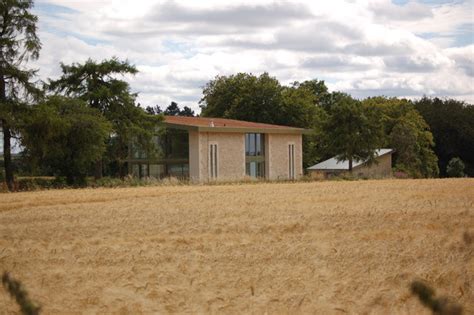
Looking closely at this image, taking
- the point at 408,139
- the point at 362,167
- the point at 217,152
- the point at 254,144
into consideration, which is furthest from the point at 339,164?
the point at 217,152

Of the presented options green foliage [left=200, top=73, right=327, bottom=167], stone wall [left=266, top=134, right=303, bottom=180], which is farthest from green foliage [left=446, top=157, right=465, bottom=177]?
stone wall [left=266, top=134, right=303, bottom=180]

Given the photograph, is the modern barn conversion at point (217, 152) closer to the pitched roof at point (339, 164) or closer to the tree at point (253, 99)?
the pitched roof at point (339, 164)

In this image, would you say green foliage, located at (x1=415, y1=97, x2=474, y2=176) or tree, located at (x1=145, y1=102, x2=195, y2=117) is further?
tree, located at (x1=145, y1=102, x2=195, y2=117)

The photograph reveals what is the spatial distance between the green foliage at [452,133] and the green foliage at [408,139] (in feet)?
11.8

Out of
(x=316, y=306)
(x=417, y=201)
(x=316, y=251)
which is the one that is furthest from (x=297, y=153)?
(x=316, y=306)

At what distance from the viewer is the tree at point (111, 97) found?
46.7 metres

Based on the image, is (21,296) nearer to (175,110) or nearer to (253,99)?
(253,99)

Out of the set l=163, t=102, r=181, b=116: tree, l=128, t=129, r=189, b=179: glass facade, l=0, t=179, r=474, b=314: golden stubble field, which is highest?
l=163, t=102, r=181, b=116: tree

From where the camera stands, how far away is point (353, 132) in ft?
182

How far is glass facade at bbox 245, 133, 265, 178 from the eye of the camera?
53.1 metres

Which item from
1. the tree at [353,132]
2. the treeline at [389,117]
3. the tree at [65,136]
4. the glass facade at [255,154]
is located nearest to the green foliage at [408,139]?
the treeline at [389,117]

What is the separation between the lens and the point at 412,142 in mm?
66938

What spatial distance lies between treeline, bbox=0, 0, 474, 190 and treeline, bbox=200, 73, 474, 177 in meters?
0.12

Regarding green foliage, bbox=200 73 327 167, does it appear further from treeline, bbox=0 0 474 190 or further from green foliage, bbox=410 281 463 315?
green foliage, bbox=410 281 463 315
